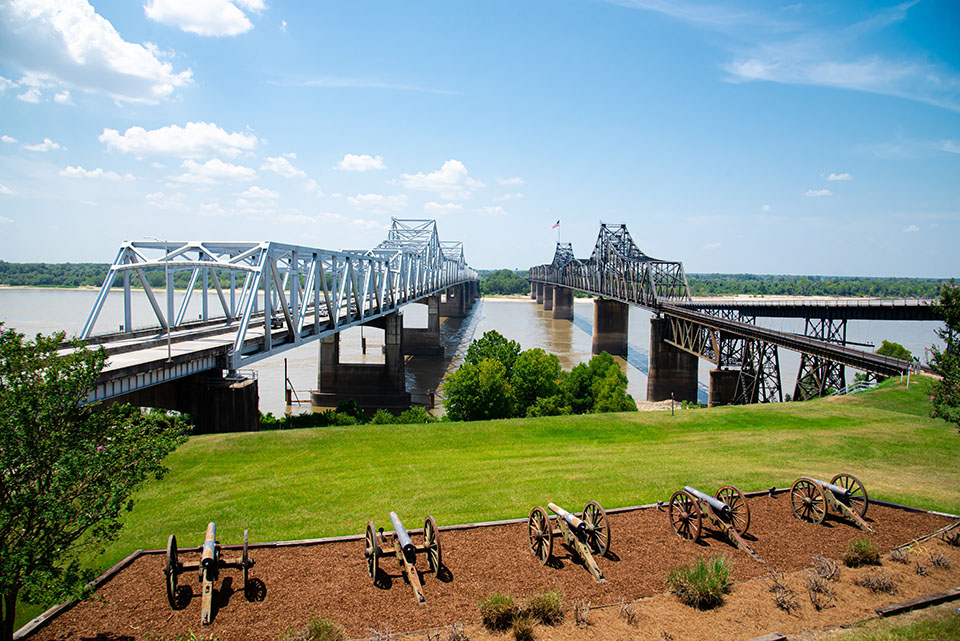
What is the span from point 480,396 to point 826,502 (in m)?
17.4

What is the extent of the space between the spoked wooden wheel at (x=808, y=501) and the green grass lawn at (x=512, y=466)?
3.47 ft

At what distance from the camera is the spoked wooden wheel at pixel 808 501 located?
9.16 meters

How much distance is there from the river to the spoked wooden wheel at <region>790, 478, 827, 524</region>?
94.5 feet

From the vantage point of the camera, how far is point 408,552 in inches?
288

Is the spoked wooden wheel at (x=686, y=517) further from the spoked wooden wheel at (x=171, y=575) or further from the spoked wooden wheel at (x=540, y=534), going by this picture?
the spoked wooden wheel at (x=171, y=575)

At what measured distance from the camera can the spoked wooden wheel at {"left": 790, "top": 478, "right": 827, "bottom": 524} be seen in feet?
30.1

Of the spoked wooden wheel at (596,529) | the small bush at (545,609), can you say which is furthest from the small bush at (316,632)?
the spoked wooden wheel at (596,529)

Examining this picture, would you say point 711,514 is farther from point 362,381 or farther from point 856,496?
point 362,381

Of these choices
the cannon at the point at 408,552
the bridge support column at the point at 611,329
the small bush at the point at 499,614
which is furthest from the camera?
the bridge support column at the point at 611,329

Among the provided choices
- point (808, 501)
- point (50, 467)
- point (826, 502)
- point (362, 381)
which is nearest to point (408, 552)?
point (50, 467)

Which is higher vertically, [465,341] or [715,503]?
[715,503]

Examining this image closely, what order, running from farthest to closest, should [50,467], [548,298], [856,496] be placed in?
1. [548,298]
2. [856,496]
3. [50,467]

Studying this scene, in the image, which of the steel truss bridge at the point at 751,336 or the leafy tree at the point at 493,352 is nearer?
the steel truss bridge at the point at 751,336

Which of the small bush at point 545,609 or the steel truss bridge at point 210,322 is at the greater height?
the steel truss bridge at point 210,322
